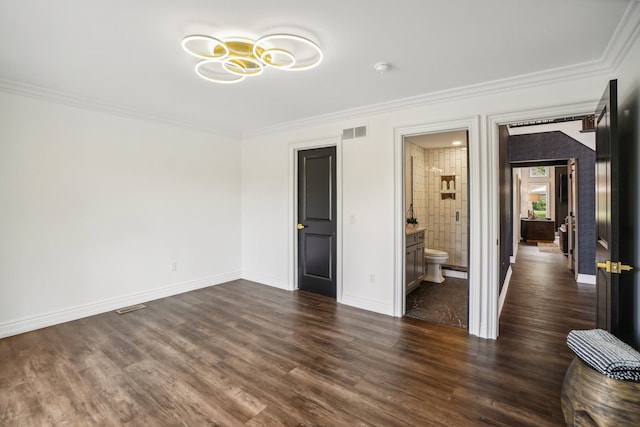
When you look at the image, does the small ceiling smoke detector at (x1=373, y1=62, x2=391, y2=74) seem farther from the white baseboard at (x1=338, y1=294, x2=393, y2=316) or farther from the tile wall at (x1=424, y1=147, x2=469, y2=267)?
the tile wall at (x1=424, y1=147, x2=469, y2=267)

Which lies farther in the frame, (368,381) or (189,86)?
(189,86)

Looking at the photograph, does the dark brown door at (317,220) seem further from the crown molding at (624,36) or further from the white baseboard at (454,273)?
the crown molding at (624,36)

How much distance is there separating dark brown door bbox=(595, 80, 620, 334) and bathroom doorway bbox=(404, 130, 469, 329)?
2270mm

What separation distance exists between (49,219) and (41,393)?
6.34 ft

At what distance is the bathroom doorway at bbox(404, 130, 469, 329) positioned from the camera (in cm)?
479

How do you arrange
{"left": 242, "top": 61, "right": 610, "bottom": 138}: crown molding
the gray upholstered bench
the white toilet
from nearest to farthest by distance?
the gray upholstered bench
{"left": 242, "top": 61, "right": 610, "bottom": 138}: crown molding
the white toilet

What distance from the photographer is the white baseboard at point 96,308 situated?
3123mm

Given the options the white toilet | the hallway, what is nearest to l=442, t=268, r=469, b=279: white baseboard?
the white toilet

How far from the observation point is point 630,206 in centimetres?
208

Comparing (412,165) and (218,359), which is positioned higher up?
(412,165)

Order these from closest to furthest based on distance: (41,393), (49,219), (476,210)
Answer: (41,393), (476,210), (49,219)

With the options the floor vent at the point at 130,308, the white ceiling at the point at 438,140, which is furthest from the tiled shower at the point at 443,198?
the floor vent at the point at 130,308

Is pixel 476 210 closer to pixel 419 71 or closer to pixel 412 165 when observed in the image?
pixel 419 71

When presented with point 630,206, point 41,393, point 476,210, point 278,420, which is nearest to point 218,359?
point 278,420
